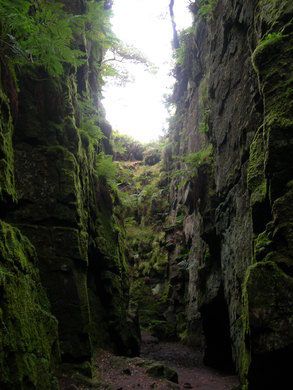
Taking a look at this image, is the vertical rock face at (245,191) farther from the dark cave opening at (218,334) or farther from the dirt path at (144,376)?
the dirt path at (144,376)

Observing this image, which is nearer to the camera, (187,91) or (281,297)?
(281,297)

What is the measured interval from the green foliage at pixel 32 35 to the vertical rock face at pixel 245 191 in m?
4.21

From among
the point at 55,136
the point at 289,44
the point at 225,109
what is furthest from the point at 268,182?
the point at 55,136

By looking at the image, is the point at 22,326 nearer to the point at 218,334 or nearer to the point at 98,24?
the point at 218,334

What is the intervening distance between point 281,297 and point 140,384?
4.68 m

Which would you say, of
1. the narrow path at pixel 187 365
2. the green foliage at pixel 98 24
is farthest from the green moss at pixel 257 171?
the green foliage at pixel 98 24

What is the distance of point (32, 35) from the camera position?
7535 mm

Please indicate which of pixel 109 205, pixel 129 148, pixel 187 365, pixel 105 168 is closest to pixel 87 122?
pixel 105 168

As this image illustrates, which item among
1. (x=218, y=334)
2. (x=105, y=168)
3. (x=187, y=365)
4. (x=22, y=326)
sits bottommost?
(x=187, y=365)

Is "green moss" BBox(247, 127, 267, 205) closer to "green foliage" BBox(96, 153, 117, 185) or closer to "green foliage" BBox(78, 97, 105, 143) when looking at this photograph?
"green foliage" BBox(78, 97, 105, 143)

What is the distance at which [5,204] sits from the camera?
6.89m

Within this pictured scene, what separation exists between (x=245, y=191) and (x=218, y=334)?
5674 mm

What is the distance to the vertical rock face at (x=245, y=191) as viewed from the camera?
207 inches

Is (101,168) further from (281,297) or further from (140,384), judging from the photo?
(281,297)
